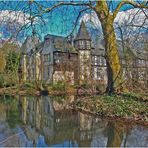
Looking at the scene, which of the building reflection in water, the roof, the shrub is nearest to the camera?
the building reflection in water

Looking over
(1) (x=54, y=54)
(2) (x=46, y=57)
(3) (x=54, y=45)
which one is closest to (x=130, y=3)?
(1) (x=54, y=54)

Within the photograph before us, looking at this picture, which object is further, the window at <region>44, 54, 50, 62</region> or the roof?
the window at <region>44, 54, 50, 62</region>

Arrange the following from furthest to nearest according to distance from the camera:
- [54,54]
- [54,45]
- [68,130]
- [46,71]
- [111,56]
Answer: [46,71] < [54,45] < [54,54] < [111,56] < [68,130]

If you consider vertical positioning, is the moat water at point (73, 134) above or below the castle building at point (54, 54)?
below

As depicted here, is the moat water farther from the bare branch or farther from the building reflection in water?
the bare branch

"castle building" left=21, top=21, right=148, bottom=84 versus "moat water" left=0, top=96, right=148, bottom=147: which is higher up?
"castle building" left=21, top=21, right=148, bottom=84

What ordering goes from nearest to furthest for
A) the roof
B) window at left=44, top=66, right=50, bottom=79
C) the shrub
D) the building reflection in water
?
the building reflection in water
the shrub
the roof
window at left=44, top=66, right=50, bottom=79

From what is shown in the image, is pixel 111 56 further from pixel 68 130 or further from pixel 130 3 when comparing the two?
pixel 68 130

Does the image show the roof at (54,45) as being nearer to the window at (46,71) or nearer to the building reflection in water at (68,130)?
the window at (46,71)

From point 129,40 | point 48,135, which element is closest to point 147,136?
point 48,135

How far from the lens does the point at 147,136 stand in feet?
22.9

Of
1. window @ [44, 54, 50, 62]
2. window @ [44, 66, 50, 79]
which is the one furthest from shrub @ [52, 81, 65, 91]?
window @ [44, 54, 50, 62]

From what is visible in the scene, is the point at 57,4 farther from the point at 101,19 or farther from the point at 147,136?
the point at 147,136

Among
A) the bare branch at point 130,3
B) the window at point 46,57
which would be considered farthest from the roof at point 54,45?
the bare branch at point 130,3
